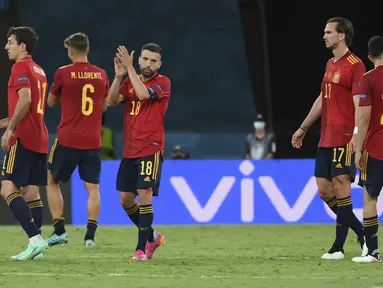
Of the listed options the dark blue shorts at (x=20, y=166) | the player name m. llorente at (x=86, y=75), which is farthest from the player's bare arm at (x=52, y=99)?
the dark blue shorts at (x=20, y=166)

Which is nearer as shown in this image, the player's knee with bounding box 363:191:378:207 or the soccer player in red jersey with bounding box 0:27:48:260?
the player's knee with bounding box 363:191:378:207

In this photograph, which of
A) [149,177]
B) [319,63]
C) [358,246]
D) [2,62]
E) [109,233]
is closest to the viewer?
[149,177]

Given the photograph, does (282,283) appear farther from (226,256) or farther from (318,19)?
(318,19)

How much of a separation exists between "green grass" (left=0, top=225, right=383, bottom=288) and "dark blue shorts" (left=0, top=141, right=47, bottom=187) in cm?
70

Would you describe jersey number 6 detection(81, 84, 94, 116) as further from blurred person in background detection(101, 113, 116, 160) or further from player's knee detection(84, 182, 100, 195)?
blurred person in background detection(101, 113, 116, 160)

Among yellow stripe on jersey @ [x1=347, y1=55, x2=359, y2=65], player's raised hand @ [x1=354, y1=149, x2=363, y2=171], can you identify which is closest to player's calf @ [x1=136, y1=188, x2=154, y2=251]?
player's raised hand @ [x1=354, y1=149, x2=363, y2=171]

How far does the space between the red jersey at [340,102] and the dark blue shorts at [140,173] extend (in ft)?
4.95

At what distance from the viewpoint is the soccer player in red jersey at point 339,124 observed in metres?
9.99

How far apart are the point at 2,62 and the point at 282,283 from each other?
1252 cm

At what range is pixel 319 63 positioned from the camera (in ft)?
69.9

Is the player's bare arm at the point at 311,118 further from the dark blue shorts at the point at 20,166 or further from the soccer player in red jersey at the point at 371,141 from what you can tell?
the dark blue shorts at the point at 20,166

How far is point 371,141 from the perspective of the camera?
954 centimetres

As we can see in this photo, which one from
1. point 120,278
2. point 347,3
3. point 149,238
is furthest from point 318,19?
point 120,278

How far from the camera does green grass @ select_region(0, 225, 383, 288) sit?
27.1ft
